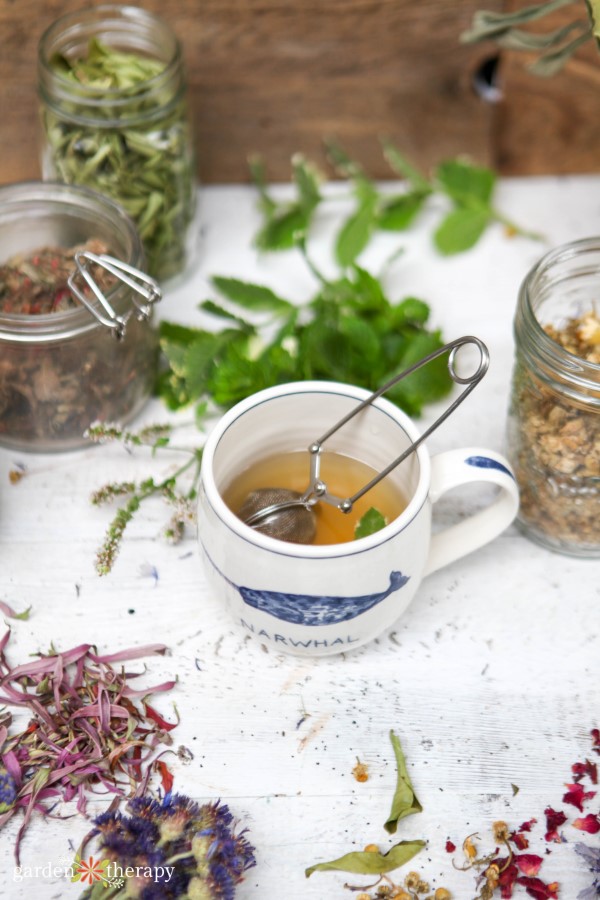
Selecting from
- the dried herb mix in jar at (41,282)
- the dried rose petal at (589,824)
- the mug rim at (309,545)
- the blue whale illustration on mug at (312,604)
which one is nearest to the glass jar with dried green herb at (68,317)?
the dried herb mix in jar at (41,282)

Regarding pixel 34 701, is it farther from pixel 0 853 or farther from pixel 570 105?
pixel 570 105

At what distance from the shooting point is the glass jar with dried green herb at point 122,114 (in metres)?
0.81

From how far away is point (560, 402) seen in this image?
68 cm

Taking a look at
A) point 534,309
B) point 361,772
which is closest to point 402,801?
point 361,772

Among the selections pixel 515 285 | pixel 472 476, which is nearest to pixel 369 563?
pixel 472 476

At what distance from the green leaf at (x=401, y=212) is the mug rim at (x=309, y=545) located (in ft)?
1.11

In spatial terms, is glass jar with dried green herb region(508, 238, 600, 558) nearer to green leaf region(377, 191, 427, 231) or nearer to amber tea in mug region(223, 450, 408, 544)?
amber tea in mug region(223, 450, 408, 544)

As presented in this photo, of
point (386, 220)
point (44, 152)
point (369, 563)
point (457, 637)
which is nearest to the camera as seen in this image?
point (369, 563)

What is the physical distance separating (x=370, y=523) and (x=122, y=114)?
1.27 feet

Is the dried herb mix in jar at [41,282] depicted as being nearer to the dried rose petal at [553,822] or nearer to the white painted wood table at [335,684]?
the white painted wood table at [335,684]

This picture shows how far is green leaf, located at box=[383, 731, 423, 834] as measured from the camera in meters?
0.62

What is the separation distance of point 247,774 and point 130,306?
1.12 ft

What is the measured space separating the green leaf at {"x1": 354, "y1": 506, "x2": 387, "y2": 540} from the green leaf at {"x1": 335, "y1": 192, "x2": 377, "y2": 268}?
Result: 1.09 feet

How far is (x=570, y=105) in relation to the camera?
97cm
